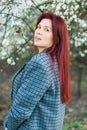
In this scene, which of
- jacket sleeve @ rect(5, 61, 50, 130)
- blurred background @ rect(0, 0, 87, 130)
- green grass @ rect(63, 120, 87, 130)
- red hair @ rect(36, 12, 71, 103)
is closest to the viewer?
jacket sleeve @ rect(5, 61, 50, 130)

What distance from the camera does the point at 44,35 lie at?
3.77 meters

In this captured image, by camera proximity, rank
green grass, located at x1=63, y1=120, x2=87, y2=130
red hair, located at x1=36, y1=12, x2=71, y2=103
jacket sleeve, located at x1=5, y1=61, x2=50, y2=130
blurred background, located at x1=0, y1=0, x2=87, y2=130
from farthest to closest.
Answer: green grass, located at x1=63, y1=120, x2=87, y2=130
blurred background, located at x1=0, y1=0, x2=87, y2=130
red hair, located at x1=36, y1=12, x2=71, y2=103
jacket sleeve, located at x1=5, y1=61, x2=50, y2=130

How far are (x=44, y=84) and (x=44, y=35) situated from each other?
44 cm

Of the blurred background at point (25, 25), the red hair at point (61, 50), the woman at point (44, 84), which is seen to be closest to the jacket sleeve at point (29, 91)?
the woman at point (44, 84)

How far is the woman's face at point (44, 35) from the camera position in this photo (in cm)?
375

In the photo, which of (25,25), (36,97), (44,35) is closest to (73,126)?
(25,25)

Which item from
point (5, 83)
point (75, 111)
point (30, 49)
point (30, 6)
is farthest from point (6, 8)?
point (75, 111)

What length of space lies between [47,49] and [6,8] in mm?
1875

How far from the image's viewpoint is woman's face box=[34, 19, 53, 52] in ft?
12.3

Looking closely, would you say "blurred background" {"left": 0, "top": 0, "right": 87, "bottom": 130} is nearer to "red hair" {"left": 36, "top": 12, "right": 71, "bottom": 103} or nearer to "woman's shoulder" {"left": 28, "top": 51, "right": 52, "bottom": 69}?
"red hair" {"left": 36, "top": 12, "right": 71, "bottom": 103}

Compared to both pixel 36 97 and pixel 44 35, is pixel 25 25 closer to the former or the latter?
pixel 44 35

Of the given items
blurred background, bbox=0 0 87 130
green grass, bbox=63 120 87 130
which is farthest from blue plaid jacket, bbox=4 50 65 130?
green grass, bbox=63 120 87 130

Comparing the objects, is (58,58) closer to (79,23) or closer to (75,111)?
(79,23)

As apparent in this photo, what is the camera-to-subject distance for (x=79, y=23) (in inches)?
273
